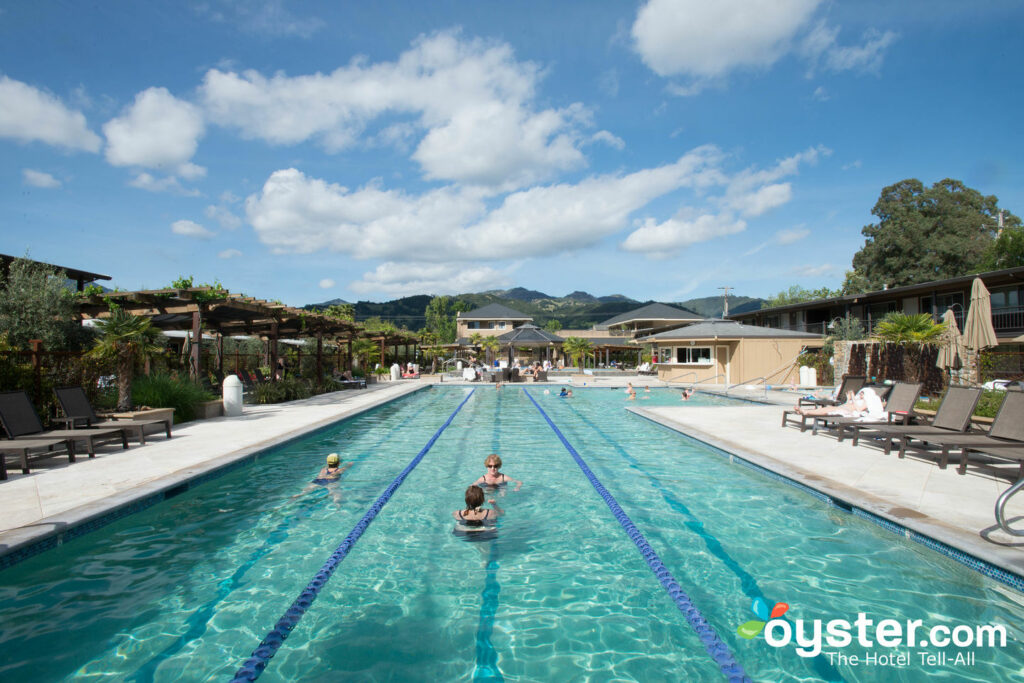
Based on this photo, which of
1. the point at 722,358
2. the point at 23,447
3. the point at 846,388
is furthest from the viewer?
the point at 722,358

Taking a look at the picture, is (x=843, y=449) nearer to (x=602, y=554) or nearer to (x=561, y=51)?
(x=602, y=554)

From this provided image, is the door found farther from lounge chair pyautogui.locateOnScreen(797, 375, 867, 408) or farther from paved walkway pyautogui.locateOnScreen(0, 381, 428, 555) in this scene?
paved walkway pyautogui.locateOnScreen(0, 381, 428, 555)

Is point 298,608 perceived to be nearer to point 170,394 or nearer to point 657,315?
point 170,394

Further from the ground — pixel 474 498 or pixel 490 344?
pixel 490 344

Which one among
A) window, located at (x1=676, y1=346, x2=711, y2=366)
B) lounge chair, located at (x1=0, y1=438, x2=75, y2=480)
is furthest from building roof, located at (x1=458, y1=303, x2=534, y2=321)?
lounge chair, located at (x1=0, y1=438, x2=75, y2=480)

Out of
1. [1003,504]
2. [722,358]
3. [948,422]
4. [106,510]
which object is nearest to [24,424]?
[106,510]

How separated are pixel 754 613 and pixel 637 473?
13.0ft

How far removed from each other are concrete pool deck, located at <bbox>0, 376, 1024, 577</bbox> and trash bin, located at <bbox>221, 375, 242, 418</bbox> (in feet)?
4.03

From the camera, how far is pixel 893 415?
29.7ft

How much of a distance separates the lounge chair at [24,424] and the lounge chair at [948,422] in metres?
10.9

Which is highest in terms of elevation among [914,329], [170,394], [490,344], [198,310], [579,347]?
[198,310]

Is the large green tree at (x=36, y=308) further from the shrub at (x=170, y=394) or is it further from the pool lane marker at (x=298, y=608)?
the pool lane marker at (x=298, y=608)

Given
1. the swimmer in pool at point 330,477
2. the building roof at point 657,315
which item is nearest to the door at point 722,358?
the swimmer in pool at point 330,477

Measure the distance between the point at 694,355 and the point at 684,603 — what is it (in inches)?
928
